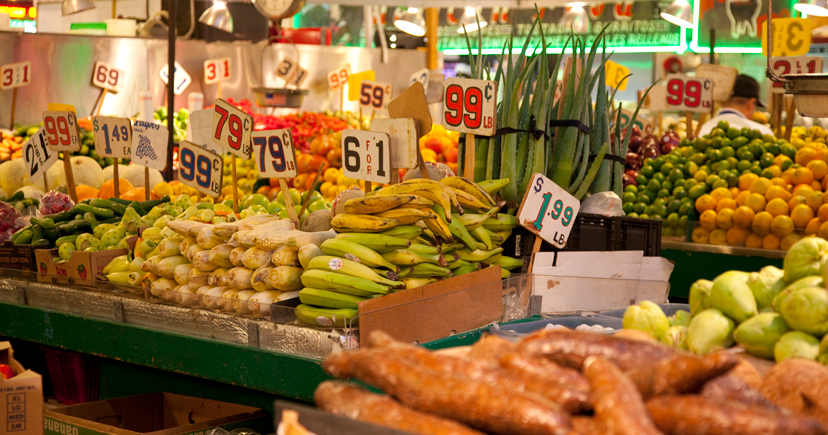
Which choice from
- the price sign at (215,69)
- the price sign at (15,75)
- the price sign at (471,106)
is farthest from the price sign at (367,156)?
the price sign at (215,69)

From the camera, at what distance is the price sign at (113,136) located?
4.18 metres

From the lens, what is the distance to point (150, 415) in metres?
2.99

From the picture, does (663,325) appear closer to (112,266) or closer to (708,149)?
(112,266)

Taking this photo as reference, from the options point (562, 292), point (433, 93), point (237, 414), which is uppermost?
point (433, 93)

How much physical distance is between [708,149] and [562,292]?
253cm

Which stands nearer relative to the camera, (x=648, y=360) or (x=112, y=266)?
(x=648, y=360)

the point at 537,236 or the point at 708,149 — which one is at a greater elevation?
the point at 708,149

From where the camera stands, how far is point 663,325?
5.69 ft

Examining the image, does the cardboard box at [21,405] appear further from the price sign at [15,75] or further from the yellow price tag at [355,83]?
the yellow price tag at [355,83]

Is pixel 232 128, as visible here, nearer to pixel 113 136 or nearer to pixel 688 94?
pixel 113 136

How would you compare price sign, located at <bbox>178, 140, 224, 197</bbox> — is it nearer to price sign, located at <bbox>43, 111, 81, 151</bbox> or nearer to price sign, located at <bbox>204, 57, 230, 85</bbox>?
price sign, located at <bbox>43, 111, 81, 151</bbox>

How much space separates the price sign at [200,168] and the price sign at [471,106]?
114 cm

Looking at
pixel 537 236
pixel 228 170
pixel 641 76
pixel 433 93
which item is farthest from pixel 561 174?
pixel 641 76

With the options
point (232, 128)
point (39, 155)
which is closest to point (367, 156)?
point (232, 128)
